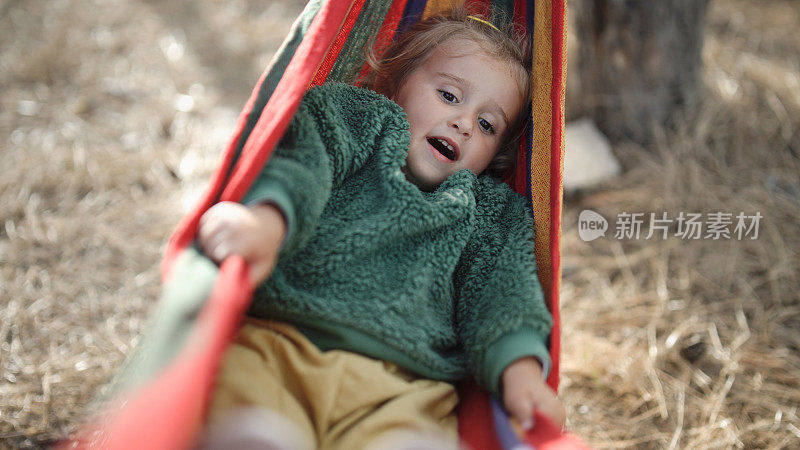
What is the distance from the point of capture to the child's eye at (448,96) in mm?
1597

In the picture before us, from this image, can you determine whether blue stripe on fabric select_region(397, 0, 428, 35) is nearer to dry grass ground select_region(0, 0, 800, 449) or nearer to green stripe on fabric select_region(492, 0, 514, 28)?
green stripe on fabric select_region(492, 0, 514, 28)

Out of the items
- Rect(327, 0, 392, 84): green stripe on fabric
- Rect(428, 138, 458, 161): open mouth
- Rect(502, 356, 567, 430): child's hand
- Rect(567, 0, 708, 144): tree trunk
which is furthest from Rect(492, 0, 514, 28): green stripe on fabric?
Rect(567, 0, 708, 144): tree trunk

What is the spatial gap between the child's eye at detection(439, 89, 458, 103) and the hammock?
196 mm

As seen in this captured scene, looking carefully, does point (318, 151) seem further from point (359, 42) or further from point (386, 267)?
point (359, 42)

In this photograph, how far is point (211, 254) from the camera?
1.07 meters

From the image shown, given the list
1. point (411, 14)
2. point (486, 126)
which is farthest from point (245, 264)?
point (411, 14)

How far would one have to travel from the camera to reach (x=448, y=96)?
1.60m

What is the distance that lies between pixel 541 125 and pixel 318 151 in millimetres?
575

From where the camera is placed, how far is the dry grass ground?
1912mm

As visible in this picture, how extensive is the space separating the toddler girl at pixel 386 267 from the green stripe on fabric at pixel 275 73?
0.23ft

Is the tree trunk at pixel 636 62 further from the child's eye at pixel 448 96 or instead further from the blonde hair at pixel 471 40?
the child's eye at pixel 448 96

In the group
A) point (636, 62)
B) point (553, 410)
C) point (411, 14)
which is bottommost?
point (636, 62)

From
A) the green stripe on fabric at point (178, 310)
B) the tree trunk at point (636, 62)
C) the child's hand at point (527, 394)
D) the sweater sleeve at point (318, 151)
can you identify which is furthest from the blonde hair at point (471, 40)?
the tree trunk at point (636, 62)

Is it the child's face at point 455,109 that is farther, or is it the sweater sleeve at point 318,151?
the child's face at point 455,109
